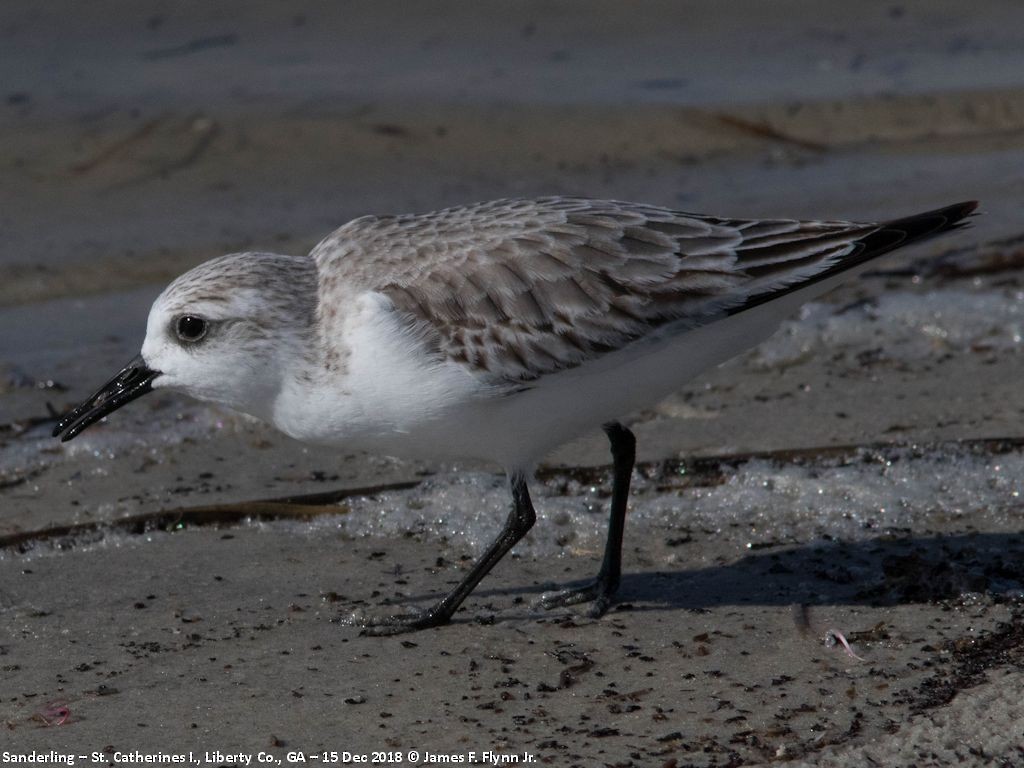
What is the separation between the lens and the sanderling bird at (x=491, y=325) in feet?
16.2

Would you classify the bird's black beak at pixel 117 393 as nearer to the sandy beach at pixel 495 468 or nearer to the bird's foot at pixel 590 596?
the sandy beach at pixel 495 468

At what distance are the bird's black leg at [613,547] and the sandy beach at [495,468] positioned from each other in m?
0.08

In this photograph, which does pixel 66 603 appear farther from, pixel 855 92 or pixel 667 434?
pixel 855 92

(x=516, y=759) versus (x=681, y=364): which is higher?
(x=681, y=364)

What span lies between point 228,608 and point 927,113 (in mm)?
8232

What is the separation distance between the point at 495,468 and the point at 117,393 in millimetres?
1701

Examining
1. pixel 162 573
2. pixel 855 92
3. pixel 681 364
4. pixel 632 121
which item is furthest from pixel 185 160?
pixel 681 364

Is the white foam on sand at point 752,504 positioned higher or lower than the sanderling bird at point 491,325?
lower

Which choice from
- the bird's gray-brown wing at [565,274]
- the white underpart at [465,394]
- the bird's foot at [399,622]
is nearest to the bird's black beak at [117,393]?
the white underpart at [465,394]

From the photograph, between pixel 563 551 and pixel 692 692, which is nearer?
pixel 692 692

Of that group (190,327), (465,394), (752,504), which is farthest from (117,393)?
(752,504)

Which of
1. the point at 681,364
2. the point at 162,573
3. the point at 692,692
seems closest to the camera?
the point at 692,692

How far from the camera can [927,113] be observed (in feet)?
38.6

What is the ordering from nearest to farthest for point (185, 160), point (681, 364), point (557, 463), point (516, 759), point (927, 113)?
point (516, 759) < point (681, 364) < point (557, 463) < point (185, 160) < point (927, 113)
